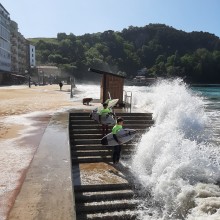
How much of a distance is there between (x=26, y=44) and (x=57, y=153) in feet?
370

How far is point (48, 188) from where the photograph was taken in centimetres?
739

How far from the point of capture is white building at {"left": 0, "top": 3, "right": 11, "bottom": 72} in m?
77.2

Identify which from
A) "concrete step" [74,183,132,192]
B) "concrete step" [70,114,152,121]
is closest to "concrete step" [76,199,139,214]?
Result: "concrete step" [74,183,132,192]

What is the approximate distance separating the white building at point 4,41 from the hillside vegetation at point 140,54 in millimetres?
43022

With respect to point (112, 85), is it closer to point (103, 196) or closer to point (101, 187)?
point (101, 187)

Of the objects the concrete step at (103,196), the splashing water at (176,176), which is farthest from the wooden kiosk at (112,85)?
the concrete step at (103,196)

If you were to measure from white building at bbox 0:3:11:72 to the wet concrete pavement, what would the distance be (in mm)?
69828

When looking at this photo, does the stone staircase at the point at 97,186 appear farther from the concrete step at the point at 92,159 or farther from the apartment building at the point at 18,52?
the apartment building at the point at 18,52

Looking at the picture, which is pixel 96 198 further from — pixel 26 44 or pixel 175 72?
pixel 175 72

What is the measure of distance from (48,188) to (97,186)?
2.56 meters

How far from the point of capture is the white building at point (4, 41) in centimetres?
7725

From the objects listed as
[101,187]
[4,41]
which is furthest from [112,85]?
[4,41]

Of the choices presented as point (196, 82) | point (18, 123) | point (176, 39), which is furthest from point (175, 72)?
point (18, 123)

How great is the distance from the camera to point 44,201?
6.70 meters
